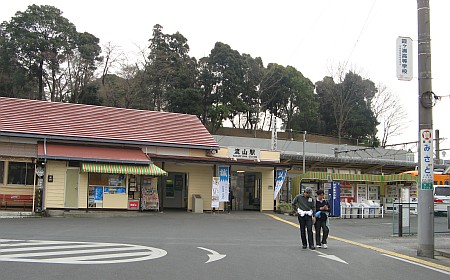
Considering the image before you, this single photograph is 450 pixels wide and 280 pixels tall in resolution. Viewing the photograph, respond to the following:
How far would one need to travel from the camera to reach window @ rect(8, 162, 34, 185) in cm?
2489

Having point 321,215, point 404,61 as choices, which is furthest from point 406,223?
point 404,61

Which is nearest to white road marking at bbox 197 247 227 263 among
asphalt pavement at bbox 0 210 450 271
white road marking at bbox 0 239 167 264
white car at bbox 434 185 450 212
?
white road marking at bbox 0 239 167 264

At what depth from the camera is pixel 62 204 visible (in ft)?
78.4

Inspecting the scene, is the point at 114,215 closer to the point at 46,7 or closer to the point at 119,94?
the point at 119,94

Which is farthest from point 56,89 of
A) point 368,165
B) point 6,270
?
point 6,270

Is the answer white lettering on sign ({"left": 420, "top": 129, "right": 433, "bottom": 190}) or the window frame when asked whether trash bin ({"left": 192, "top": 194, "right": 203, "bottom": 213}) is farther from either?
white lettering on sign ({"left": 420, "top": 129, "right": 433, "bottom": 190})

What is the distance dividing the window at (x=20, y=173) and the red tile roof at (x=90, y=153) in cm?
173

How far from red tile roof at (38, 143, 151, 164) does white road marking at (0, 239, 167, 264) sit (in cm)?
1045

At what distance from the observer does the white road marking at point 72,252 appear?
991cm

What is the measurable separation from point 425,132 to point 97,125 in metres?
19.5

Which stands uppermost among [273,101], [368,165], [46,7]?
[46,7]

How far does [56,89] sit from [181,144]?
24079mm

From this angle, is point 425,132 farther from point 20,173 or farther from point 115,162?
point 20,173

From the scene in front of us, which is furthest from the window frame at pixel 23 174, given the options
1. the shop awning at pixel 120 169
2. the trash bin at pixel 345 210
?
the trash bin at pixel 345 210
